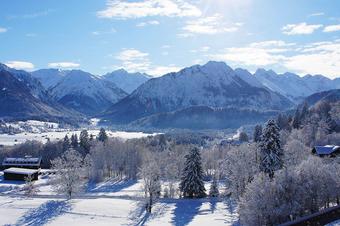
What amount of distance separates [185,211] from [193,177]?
13733 mm

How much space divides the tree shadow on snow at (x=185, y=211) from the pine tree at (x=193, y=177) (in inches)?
152

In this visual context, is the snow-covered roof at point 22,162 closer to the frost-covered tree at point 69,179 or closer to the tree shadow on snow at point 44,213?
the frost-covered tree at point 69,179

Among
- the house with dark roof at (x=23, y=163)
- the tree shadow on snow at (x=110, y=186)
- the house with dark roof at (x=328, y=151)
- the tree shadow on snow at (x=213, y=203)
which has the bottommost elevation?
the tree shadow on snow at (x=110, y=186)

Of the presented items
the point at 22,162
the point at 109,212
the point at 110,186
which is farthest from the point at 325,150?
the point at 22,162

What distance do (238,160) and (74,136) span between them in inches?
4964

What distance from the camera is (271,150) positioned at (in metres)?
75.9

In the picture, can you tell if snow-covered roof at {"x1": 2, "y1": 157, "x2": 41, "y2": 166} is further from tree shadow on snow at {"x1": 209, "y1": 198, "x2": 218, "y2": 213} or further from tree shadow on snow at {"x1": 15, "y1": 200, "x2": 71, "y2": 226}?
tree shadow on snow at {"x1": 209, "y1": 198, "x2": 218, "y2": 213}

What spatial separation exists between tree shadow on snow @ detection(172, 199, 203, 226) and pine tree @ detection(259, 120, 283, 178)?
1573cm

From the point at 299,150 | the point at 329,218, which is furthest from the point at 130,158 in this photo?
the point at 329,218

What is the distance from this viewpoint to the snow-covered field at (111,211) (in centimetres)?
7362

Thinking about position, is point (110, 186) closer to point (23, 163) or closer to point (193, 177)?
point (193, 177)

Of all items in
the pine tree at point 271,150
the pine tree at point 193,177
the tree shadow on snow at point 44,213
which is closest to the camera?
the tree shadow on snow at point 44,213

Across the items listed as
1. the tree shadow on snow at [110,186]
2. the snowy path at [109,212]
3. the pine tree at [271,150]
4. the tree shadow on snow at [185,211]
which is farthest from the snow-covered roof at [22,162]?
the pine tree at [271,150]

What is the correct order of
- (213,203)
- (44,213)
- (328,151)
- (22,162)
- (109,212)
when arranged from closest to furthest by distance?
(44,213) < (109,212) < (213,203) < (328,151) < (22,162)
